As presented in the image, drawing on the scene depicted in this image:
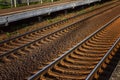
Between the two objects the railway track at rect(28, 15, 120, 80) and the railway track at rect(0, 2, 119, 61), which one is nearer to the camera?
the railway track at rect(28, 15, 120, 80)

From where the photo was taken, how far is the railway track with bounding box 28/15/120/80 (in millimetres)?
8719

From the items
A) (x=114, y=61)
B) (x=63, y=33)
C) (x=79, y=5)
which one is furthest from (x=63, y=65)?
(x=79, y=5)

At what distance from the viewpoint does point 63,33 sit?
52.3 feet

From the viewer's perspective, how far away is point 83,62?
1018 cm

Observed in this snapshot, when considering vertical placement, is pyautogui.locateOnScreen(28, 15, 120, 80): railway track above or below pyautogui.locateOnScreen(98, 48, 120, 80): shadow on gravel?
above

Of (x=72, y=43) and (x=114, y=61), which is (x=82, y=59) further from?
(x=72, y=43)

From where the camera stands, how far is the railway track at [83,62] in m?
8.72

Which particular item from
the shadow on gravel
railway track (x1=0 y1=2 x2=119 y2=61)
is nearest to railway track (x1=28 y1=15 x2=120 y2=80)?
the shadow on gravel

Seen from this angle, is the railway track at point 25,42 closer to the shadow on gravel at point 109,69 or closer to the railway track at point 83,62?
the railway track at point 83,62

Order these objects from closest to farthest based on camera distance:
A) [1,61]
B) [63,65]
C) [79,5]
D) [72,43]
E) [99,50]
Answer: [63,65], [1,61], [99,50], [72,43], [79,5]

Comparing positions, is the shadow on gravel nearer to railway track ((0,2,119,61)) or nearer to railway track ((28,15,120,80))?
railway track ((28,15,120,80))

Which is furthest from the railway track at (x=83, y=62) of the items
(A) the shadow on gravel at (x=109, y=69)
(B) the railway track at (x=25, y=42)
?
(B) the railway track at (x=25, y=42)

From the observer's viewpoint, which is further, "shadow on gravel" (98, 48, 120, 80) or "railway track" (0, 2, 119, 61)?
"railway track" (0, 2, 119, 61)

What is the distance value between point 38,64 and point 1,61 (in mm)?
1518
